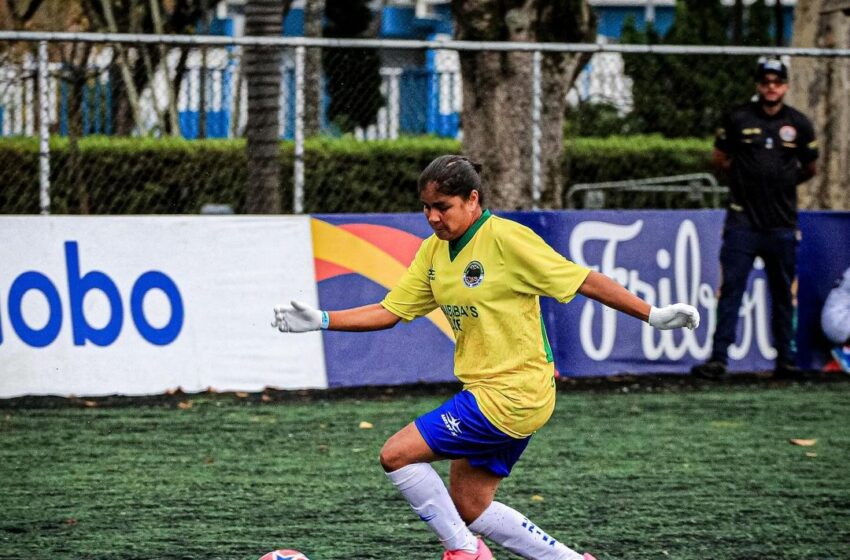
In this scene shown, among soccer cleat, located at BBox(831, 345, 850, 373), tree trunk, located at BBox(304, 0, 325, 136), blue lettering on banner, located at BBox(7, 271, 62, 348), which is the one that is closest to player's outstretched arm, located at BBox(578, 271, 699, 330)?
blue lettering on banner, located at BBox(7, 271, 62, 348)

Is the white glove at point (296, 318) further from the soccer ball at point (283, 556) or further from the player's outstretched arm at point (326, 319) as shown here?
the soccer ball at point (283, 556)

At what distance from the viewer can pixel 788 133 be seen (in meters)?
10.4

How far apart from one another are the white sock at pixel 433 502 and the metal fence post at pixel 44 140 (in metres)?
5.53

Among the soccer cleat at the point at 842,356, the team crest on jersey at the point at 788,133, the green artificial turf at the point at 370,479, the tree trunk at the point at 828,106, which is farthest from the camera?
the tree trunk at the point at 828,106

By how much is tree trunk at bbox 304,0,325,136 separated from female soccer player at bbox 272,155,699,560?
12024mm

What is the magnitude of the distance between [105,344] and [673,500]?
437cm

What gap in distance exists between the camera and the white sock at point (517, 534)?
4824mm

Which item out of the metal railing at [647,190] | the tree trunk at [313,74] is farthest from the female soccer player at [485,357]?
the metal railing at [647,190]

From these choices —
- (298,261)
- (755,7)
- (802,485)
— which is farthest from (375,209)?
(755,7)

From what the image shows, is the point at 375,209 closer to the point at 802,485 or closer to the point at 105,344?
the point at 105,344

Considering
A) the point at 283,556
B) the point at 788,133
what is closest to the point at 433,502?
the point at 283,556

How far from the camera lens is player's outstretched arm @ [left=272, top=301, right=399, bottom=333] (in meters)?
4.91

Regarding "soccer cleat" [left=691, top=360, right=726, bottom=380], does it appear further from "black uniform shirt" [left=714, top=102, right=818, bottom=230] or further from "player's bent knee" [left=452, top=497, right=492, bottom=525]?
"player's bent knee" [left=452, top=497, right=492, bottom=525]

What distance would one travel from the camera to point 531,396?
15.5 feet
